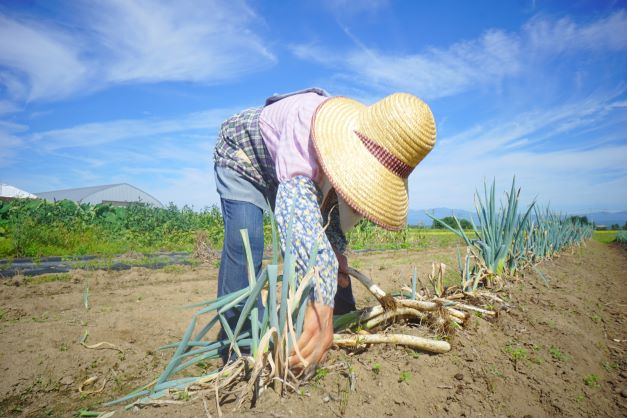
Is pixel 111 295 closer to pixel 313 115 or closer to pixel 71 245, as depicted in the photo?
pixel 313 115

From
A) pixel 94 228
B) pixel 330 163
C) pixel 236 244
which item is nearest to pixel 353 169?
pixel 330 163

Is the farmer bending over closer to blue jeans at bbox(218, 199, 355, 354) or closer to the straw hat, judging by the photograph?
the straw hat

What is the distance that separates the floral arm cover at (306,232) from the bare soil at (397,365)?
0.35 metres

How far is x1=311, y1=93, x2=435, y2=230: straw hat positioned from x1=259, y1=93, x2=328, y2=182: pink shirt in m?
0.07

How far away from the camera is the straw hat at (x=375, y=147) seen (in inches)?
53.7

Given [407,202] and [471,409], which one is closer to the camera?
[471,409]

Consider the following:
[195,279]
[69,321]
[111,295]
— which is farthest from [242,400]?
[195,279]

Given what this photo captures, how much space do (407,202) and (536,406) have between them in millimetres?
891

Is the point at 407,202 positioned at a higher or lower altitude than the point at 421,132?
lower

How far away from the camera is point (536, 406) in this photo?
57.1 inches

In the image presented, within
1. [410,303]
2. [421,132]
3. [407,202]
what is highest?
[421,132]

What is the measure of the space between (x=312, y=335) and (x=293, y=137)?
70cm

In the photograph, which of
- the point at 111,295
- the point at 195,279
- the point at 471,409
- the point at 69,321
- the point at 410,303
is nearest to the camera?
the point at 471,409

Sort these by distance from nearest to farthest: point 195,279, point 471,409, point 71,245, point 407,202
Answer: point 471,409, point 407,202, point 195,279, point 71,245
